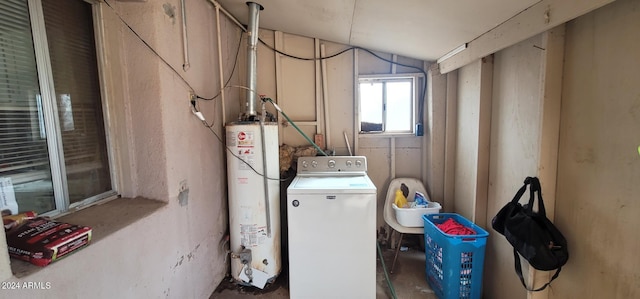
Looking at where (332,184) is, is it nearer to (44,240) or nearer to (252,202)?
(252,202)

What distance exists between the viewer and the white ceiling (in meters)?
1.42

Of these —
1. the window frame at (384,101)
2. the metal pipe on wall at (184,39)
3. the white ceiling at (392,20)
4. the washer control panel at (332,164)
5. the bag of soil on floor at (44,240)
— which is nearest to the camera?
the bag of soil on floor at (44,240)

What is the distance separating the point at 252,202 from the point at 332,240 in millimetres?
646

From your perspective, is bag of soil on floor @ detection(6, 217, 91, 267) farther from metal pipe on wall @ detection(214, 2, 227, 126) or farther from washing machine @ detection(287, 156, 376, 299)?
metal pipe on wall @ detection(214, 2, 227, 126)

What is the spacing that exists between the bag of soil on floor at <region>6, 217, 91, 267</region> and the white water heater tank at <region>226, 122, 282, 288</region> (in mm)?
1017

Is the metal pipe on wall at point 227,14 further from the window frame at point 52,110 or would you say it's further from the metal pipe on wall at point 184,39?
the window frame at point 52,110

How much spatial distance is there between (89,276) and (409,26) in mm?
2109

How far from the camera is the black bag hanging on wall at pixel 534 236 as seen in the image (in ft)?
4.15

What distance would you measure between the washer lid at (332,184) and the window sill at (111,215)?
2.72ft

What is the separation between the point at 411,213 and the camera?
2217 mm

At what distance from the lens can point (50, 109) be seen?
1.12m

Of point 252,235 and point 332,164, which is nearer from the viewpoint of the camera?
point 252,235

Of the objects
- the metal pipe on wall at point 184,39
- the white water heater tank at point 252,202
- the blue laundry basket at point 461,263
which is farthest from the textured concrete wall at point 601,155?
the metal pipe on wall at point 184,39

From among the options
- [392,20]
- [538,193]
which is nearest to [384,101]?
[392,20]
